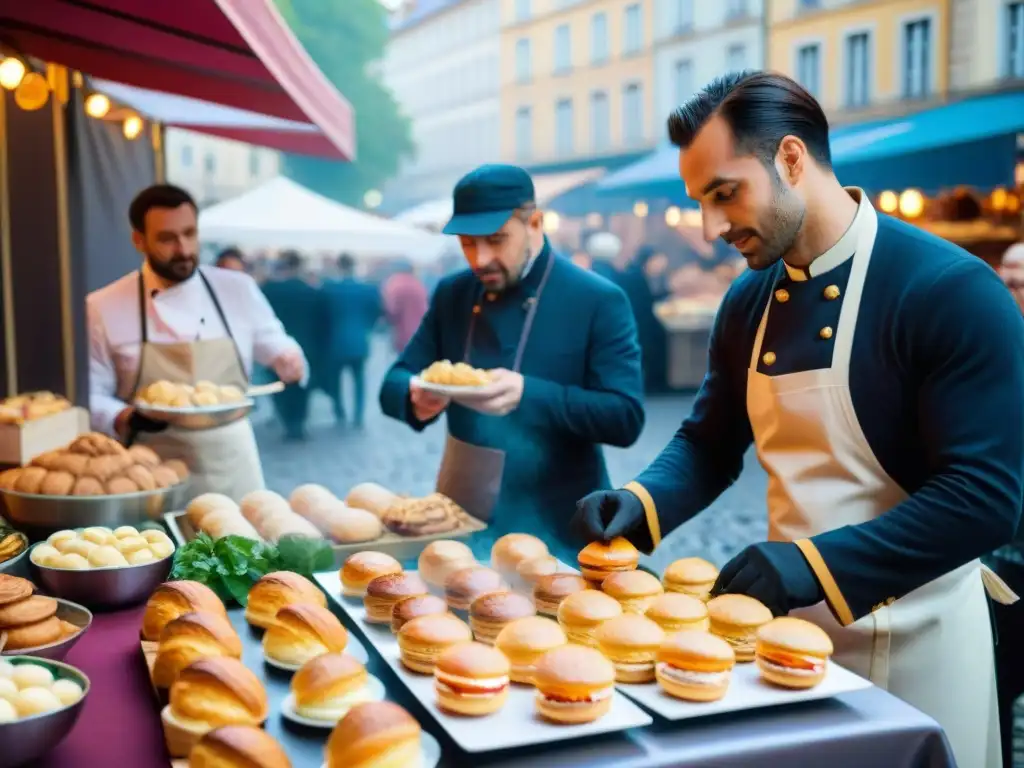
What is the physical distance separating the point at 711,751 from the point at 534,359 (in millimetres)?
1815

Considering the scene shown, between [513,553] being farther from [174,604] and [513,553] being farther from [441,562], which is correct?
[174,604]

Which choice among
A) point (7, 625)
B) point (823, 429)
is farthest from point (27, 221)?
point (823, 429)

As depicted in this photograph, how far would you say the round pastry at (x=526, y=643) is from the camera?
1.55 metres

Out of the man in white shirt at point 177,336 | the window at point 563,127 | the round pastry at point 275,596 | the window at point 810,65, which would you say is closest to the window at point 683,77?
the window at point 810,65

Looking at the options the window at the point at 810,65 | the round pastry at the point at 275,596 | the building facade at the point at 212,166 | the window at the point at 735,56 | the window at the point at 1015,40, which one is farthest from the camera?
the building facade at the point at 212,166

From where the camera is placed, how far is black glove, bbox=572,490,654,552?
2051mm

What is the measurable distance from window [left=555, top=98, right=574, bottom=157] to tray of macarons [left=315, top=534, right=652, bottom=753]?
3016 cm

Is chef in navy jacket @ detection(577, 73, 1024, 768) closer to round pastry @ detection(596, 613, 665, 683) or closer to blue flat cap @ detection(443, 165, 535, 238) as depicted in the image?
round pastry @ detection(596, 613, 665, 683)

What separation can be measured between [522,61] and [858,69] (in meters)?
15.1

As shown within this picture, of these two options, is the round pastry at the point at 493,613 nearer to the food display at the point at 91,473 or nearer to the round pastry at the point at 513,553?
the round pastry at the point at 513,553

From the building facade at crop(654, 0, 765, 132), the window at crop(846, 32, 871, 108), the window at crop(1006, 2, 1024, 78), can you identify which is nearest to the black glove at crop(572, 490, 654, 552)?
the window at crop(1006, 2, 1024, 78)

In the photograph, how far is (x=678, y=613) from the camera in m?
1.69

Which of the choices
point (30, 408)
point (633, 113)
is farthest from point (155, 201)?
point (633, 113)

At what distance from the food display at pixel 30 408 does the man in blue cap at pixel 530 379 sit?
1.26 metres
